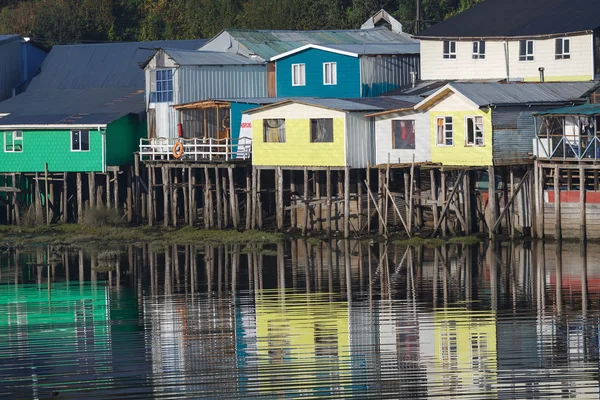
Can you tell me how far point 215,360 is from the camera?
85.3ft

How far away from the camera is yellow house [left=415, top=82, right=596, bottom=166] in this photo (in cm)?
4366

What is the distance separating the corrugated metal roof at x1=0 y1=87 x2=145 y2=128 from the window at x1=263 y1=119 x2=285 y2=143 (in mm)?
7553

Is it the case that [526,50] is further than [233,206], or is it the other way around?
[233,206]

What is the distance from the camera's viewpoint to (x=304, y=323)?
2997cm

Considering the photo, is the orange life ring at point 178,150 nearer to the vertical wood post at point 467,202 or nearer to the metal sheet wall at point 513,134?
the vertical wood post at point 467,202

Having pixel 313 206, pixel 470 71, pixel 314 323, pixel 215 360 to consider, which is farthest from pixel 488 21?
pixel 215 360

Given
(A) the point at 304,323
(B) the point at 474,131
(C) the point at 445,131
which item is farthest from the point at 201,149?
(A) the point at 304,323

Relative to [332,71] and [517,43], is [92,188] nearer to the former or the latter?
[332,71]

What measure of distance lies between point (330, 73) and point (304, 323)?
24.7 metres

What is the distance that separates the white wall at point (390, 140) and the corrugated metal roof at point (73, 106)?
12.1 m

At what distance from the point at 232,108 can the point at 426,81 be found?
7.82 m

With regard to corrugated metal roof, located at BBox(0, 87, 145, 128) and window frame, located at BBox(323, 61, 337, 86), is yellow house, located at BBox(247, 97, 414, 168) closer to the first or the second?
window frame, located at BBox(323, 61, 337, 86)

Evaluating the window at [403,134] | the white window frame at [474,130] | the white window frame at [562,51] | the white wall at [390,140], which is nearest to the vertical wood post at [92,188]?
the white wall at [390,140]

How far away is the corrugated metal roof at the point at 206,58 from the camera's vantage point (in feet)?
176
